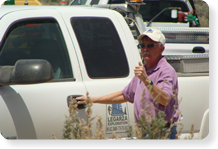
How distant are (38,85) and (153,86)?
96 centimetres

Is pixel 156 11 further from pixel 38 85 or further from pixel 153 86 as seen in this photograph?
pixel 153 86

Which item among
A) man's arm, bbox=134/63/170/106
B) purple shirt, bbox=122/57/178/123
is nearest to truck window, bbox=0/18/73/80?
purple shirt, bbox=122/57/178/123

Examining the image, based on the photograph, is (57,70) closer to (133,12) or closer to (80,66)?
(80,66)

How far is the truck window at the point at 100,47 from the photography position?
3184mm

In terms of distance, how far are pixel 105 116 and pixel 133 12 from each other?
2.05 meters

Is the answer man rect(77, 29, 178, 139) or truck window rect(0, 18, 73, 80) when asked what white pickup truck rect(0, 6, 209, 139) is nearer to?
truck window rect(0, 18, 73, 80)

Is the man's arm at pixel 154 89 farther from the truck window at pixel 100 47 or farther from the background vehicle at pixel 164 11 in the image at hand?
the background vehicle at pixel 164 11

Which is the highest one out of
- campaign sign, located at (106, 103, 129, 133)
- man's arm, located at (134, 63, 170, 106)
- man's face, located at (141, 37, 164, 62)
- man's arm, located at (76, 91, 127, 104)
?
man's face, located at (141, 37, 164, 62)

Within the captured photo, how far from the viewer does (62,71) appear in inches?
123

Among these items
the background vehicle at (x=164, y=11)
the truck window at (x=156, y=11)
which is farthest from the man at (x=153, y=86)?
the truck window at (x=156, y=11)

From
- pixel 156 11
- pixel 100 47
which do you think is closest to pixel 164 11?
pixel 156 11

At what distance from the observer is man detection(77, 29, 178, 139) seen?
2655 millimetres

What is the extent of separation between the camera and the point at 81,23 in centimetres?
327

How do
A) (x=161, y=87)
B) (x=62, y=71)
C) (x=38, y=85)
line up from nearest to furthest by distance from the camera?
(x=161, y=87) → (x=38, y=85) → (x=62, y=71)
